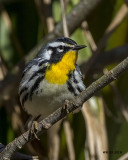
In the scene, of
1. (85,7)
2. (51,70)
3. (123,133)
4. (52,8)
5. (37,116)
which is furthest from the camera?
(52,8)

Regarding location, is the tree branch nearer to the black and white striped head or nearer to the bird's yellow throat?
the bird's yellow throat

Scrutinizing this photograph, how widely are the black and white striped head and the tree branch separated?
27.7 inches

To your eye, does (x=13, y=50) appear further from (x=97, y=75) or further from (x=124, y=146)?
(x=124, y=146)

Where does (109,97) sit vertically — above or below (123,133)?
above

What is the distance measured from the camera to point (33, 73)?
95.8 inches

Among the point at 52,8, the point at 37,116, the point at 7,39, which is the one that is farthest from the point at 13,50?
the point at 37,116

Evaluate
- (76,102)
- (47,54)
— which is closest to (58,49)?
(47,54)

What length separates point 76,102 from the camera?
1699 mm

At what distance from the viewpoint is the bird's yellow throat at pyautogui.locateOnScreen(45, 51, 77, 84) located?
2.34 m

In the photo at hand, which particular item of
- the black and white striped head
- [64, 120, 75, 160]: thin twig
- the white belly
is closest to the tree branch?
the white belly

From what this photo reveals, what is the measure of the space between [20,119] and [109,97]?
0.68 metres

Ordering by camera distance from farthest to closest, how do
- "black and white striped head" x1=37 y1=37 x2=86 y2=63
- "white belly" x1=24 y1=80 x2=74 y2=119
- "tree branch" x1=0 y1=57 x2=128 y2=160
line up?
1. "black and white striped head" x1=37 y1=37 x2=86 y2=63
2. "white belly" x1=24 y1=80 x2=74 y2=119
3. "tree branch" x1=0 y1=57 x2=128 y2=160

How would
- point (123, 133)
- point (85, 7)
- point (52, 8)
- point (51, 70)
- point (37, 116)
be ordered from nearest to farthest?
point (51, 70)
point (37, 116)
point (85, 7)
point (123, 133)
point (52, 8)

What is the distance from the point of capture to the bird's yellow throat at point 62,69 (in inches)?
92.0
